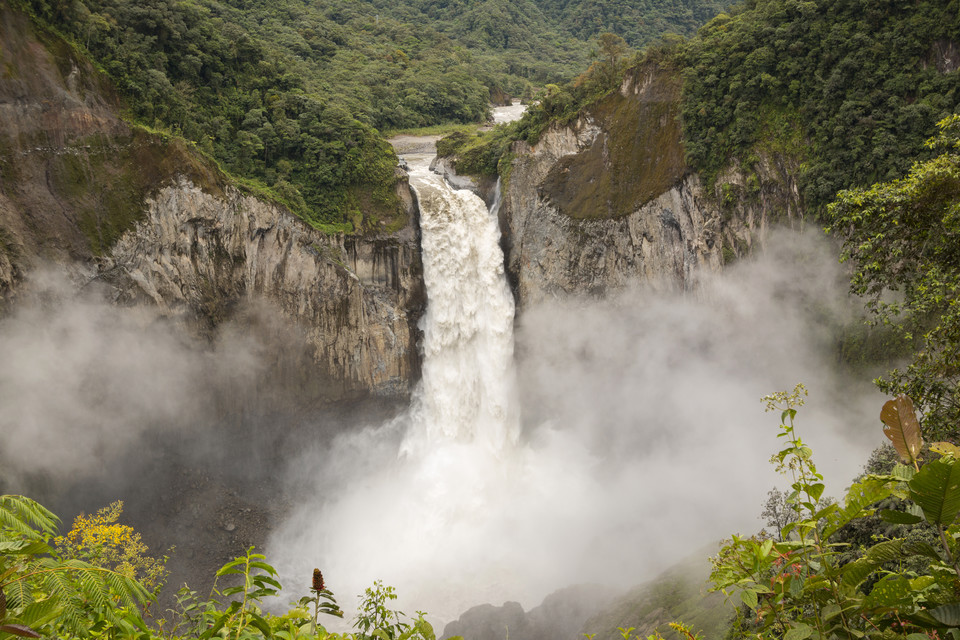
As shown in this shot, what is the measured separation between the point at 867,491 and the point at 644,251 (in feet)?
68.1

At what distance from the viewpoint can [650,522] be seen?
67.7 feet

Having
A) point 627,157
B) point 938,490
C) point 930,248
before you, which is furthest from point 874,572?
point 627,157

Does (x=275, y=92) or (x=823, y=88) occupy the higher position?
(x=275, y=92)

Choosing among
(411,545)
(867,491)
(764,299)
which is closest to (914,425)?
(867,491)

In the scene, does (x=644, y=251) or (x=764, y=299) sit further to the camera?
(x=644, y=251)

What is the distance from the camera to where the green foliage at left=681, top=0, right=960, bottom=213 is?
1487 cm

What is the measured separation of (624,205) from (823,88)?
771 cm

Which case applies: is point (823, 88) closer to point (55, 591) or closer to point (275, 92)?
point (55, 591)

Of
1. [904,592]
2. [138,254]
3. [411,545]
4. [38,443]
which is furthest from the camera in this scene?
[411,545]

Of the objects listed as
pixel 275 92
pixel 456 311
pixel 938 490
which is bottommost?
pixel 938 490

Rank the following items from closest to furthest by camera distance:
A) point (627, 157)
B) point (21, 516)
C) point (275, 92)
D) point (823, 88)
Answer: point (21, 516)
point (823, 88)
point (627, 157)
point (275, 92)

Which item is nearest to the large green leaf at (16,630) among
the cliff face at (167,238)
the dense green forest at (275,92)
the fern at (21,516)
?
the fern at (21,516)

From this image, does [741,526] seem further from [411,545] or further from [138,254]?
[138,254]

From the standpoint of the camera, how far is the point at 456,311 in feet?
79.7
